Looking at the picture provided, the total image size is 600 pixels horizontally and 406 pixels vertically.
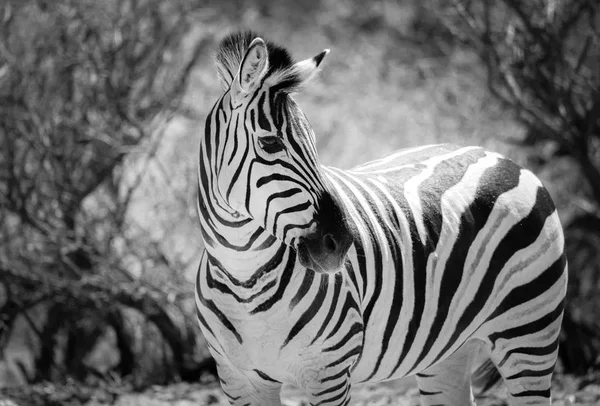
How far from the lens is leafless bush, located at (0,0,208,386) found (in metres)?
6.41

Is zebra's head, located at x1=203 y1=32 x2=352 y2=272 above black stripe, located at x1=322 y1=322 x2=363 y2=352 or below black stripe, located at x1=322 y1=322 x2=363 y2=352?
above

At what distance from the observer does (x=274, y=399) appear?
10.8ft

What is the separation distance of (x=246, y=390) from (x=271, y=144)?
0.99m

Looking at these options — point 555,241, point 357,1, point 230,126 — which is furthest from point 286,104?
point 357,1

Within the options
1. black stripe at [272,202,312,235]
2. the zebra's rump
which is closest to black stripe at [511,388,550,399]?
the zebra's rump

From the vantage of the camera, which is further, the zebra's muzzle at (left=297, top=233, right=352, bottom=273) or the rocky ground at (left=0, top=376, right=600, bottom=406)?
the rocky ground at (left=0, top=376, right=600, bottom=406)

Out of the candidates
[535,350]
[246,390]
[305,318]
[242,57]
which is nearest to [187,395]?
[246,390]

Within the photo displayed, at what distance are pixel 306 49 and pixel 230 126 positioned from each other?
11983 mm

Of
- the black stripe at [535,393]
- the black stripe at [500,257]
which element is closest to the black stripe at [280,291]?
the black stripe at [500,257]

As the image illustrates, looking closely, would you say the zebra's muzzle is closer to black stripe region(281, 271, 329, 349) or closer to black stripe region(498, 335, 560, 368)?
black stripe region(281, 271, 329, 349)

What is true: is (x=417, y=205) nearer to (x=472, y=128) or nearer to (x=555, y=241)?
(x=555, y=241)

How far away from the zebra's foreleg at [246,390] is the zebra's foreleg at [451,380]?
87 cm

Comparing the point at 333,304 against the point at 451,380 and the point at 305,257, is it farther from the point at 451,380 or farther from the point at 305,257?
the point at 451,380

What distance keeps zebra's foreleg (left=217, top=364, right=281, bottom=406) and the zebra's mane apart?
1070 mm
